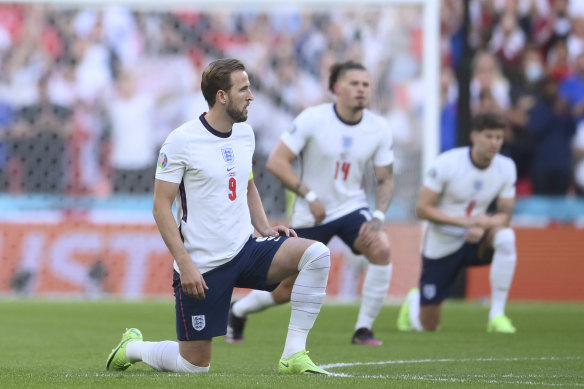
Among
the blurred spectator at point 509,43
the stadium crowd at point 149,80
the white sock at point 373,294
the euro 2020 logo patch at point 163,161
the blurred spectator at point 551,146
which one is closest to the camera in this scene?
the euro 2020 logo patch at point 163,161

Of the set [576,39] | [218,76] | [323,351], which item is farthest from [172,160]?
[576,39]

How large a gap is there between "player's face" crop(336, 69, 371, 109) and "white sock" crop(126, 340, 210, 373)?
12.1ft

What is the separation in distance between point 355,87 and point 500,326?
2.78 meters

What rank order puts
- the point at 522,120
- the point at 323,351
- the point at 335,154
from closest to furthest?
the point at 323,351
the point at 335,154
the point at 522,120

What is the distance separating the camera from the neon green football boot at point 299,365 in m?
6.41

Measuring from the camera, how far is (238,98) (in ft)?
21.1

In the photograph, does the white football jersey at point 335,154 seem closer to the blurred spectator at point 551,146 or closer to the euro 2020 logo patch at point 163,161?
the euro 2020 logo patch at point 163,161

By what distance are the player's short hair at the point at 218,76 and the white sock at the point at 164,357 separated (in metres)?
1.42

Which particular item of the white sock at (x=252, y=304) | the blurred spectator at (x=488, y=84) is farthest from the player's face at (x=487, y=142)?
the blurred spectator at (x=488, y=84)

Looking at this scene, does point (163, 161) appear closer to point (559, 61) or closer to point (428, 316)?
point (428, 316)

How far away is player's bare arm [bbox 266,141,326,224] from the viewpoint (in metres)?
9.45

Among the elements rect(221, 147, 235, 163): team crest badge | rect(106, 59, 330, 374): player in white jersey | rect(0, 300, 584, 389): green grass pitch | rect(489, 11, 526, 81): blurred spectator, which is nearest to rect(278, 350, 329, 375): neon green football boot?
rect(106, 59, 330, 374): player in white jersey

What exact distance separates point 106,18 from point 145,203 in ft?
8.88

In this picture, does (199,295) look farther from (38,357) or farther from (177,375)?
(38,357)
